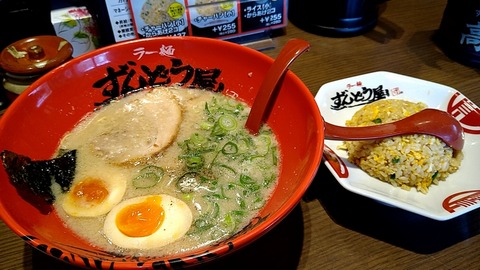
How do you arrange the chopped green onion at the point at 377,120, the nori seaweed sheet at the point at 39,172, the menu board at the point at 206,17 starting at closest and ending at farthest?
the nori seaweed sheet at the point at 39,172 → the chopped green onion at the point at 377,120 → the menu board at the point at 206,17

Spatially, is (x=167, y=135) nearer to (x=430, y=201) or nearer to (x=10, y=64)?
(x=10, y=64)

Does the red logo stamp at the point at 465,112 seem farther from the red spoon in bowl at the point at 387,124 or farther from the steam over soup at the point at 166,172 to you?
the steam over soup at the point at 166,172

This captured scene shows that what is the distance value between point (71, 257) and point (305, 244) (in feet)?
1.92

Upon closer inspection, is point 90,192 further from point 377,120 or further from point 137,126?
point 377,120

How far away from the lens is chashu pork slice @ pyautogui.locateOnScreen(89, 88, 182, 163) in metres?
1.18

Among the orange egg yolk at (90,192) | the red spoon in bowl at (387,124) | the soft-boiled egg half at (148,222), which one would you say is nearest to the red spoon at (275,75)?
the red spoon in bowl at (387,124)

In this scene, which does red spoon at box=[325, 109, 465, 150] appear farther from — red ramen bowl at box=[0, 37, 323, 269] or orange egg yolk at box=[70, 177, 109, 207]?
orange egg yolk at box=[70, 177, 109, 207]

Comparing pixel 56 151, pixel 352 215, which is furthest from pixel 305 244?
pixel 56 151

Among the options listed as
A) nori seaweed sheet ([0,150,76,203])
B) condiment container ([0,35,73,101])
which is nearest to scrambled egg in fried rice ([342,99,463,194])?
nori seaweed sheet ([0,150,76,203])

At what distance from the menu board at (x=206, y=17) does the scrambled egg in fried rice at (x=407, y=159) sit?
801mm

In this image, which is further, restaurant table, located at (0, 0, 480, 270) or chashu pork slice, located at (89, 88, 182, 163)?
chashu pork slice, located at (89, 88, 182, 163)

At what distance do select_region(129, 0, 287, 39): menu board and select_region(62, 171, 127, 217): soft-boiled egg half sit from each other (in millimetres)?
728

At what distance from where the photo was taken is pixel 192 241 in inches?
35.8

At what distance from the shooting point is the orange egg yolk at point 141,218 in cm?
92
